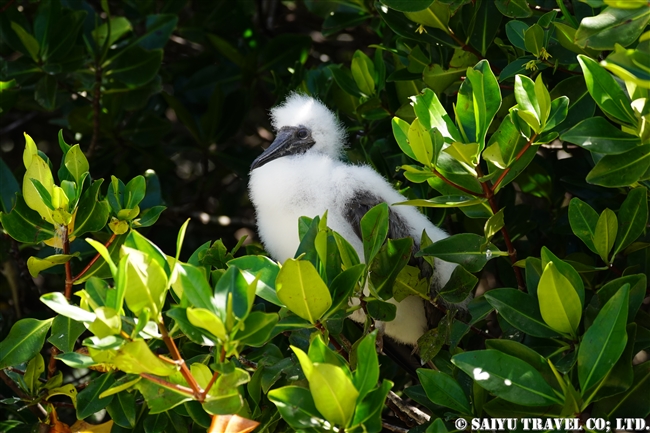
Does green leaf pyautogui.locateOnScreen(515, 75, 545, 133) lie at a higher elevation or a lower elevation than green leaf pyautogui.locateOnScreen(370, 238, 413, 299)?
higher

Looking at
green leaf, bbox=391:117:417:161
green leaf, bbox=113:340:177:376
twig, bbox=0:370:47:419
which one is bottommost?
twig, bbox=0:370:47:419

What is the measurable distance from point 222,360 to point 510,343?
790 millimetres

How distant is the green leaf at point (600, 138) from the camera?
6.56 feet

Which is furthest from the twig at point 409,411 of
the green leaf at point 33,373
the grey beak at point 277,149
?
the grey beak at point 277,149

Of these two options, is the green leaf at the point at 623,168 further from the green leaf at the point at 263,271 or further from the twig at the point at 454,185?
the green leaf at the point at 263,271

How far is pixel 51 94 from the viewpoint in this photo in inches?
144

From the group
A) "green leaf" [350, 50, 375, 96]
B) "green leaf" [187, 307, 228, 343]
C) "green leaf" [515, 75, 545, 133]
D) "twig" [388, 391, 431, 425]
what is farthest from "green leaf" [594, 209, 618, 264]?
"green leaf" [350, 50, 375, 96]

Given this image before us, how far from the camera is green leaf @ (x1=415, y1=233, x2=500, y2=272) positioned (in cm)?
237

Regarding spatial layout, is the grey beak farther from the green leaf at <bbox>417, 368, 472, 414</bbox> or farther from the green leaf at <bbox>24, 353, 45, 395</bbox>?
the green leaf at <bbox>417, 368, 472, 414</bbox>

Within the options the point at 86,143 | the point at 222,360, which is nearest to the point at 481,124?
the point at 222,360

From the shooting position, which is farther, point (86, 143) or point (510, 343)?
point (86, 143)

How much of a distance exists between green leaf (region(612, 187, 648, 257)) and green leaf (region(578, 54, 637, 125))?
0.36 m

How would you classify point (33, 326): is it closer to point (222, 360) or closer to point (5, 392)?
point (222, 360)

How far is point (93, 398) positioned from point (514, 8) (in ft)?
6.18
